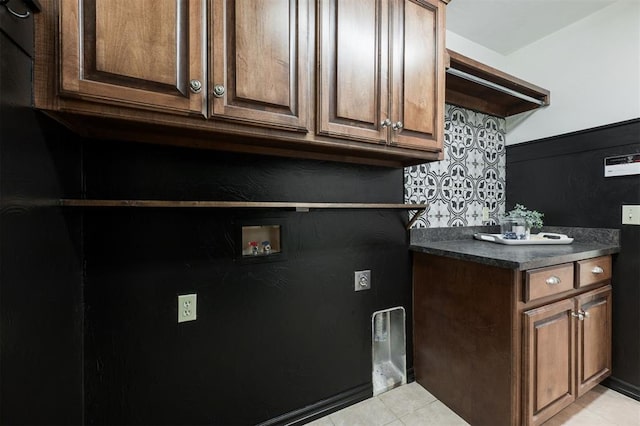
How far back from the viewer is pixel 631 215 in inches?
66.8

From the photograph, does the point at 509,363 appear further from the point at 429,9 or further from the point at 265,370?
the point at 429,9

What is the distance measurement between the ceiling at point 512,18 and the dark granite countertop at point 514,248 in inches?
57.9

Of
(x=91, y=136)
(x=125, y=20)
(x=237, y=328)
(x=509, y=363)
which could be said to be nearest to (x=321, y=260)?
(x=237, y=328)

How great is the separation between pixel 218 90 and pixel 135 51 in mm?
247

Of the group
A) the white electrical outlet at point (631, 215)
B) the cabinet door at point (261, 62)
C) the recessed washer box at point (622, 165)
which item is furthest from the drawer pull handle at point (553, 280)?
the cabinet door at point (261, 62)

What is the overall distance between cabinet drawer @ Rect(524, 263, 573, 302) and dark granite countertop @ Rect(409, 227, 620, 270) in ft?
0.12

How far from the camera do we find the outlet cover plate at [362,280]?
1632 mm

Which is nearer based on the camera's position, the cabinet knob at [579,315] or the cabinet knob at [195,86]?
the cabinet knob at [195,86]

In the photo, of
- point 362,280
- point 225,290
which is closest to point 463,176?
point 362,280

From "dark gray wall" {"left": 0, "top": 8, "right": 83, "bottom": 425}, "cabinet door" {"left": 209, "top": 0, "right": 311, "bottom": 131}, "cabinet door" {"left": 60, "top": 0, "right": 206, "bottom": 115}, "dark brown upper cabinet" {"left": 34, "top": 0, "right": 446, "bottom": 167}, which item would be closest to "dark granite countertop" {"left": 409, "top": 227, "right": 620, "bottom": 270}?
"dark brown upper cabinet" {"left": 34, "top": 0, "right": 446, "bottom": 167}

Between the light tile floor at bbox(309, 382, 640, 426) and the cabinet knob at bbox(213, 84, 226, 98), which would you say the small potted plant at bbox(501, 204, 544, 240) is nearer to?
the light tile floor at bbox(309, 382, 640, 426)

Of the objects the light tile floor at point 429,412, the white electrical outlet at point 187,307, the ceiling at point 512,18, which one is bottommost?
the light tile floor at point 429,412

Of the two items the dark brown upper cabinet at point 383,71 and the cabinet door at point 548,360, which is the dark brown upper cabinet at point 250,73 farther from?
the cabinet door at point 548,360

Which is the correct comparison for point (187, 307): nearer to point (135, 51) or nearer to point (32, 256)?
point (32, 256)
